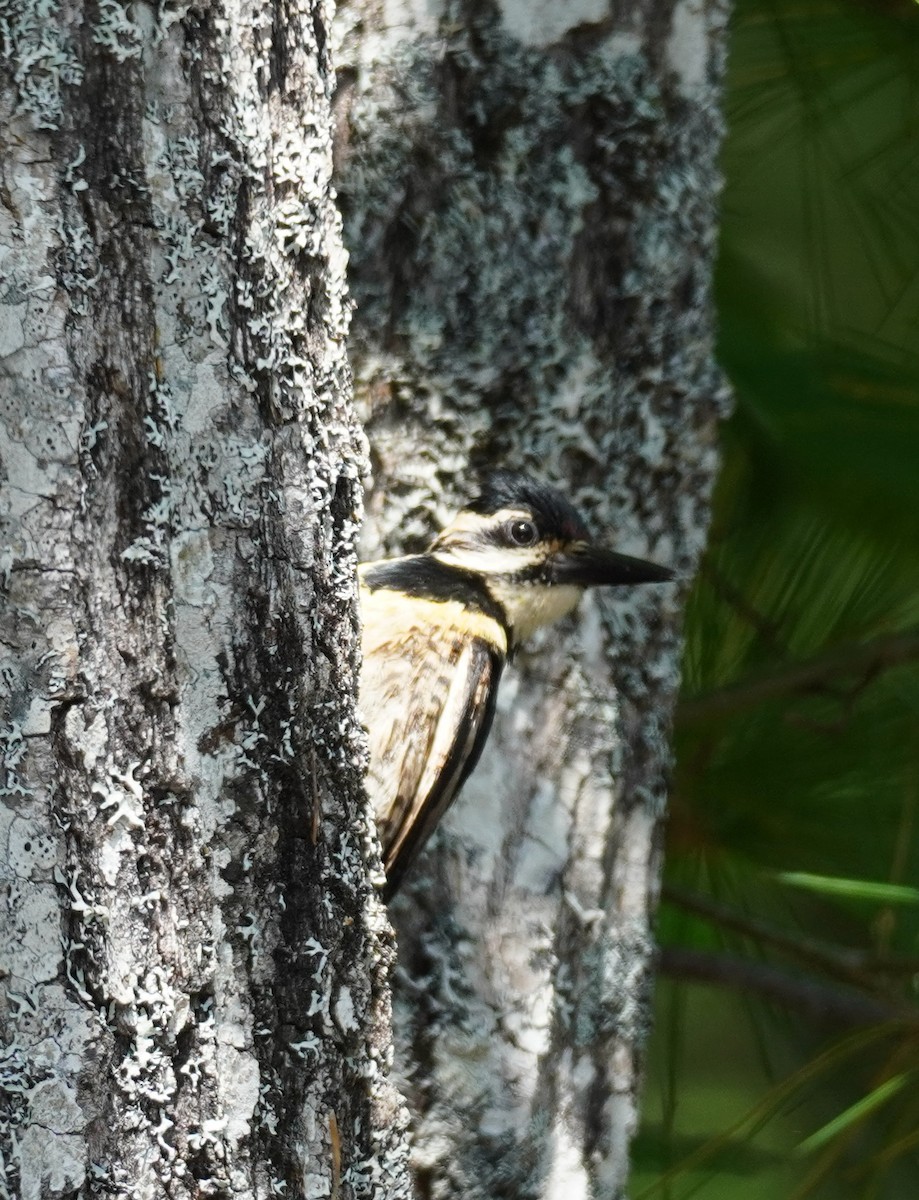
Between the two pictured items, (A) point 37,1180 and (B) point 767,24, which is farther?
(B) point 767,24

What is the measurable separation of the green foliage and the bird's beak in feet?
1.49

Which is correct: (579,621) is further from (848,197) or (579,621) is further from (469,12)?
(848,197)

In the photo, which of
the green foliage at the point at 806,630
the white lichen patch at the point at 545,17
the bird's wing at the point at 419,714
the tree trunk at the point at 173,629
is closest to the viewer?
the tree trunk at the point at 173,629

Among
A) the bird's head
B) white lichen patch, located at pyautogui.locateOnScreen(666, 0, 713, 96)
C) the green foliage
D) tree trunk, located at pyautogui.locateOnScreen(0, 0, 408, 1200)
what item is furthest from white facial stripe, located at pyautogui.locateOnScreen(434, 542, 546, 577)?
tree trunk, located at pyautogui.locateOnScreen(0, 0, 408, 1200)

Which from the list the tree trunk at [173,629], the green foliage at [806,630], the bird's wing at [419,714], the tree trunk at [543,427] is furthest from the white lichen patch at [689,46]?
the tree trunk at [173,629]

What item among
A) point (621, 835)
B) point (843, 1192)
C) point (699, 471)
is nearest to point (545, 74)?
point (699, 471)

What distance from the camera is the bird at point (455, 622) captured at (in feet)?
6.39

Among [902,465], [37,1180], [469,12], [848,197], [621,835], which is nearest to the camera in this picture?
[37,1180]

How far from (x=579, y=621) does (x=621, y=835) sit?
30cm

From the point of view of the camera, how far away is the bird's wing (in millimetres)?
2018

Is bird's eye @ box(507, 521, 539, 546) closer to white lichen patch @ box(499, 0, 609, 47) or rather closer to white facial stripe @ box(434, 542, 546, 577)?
white facial stripe @ box(434, 542, 546, 577)

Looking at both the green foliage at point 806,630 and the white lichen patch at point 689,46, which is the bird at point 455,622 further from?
the white lichen patch at point 689,46

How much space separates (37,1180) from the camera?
93 centimetres

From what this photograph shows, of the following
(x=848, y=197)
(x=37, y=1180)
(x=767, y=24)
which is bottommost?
(x=37, y=1180)
